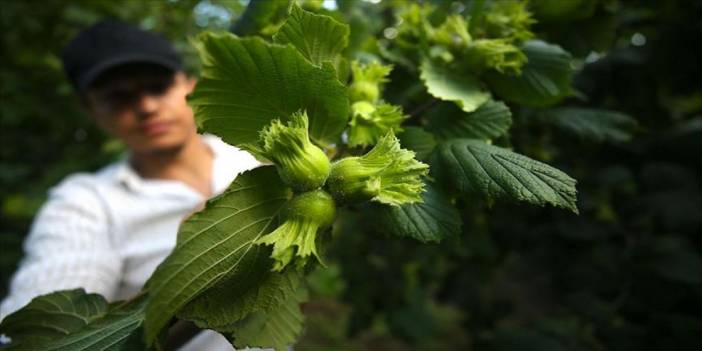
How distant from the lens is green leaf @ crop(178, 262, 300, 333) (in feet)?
1.89

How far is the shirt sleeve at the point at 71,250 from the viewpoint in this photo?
1296mm

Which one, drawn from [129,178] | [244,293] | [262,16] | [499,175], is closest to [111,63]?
[129,178]

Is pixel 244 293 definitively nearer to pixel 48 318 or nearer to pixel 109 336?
pixel 109 336

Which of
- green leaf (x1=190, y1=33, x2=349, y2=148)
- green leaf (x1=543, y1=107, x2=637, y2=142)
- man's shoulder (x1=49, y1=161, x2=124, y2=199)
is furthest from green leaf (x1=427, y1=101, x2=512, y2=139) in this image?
man's shoulder (x1=49, y1=161, x2=124, y2=199)

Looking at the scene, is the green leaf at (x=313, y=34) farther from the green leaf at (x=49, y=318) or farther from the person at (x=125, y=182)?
the person at (x=125, y=182)

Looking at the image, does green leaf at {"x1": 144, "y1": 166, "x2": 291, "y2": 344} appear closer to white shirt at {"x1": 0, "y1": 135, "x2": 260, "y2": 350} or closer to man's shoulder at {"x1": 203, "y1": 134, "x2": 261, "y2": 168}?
white shirt at {"x1": 0, "y1": 135, "x2": 260, "y2": 350}

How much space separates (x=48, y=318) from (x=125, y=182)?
47.2 inches

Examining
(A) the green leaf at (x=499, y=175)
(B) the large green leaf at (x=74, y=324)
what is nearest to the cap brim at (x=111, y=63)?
(B) the large green leaf at (x=74, y=324)

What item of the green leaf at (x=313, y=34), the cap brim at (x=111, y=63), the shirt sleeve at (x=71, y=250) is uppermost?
the cap brim at (x=111, y=63)

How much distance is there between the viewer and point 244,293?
593 mm

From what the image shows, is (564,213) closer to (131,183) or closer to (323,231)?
(323,231)

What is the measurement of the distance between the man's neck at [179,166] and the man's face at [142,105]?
0.41 ft

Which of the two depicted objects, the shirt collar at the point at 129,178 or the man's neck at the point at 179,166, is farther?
the man's neck at the point at 179,166

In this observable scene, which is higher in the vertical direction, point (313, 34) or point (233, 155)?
point (233, 155)
